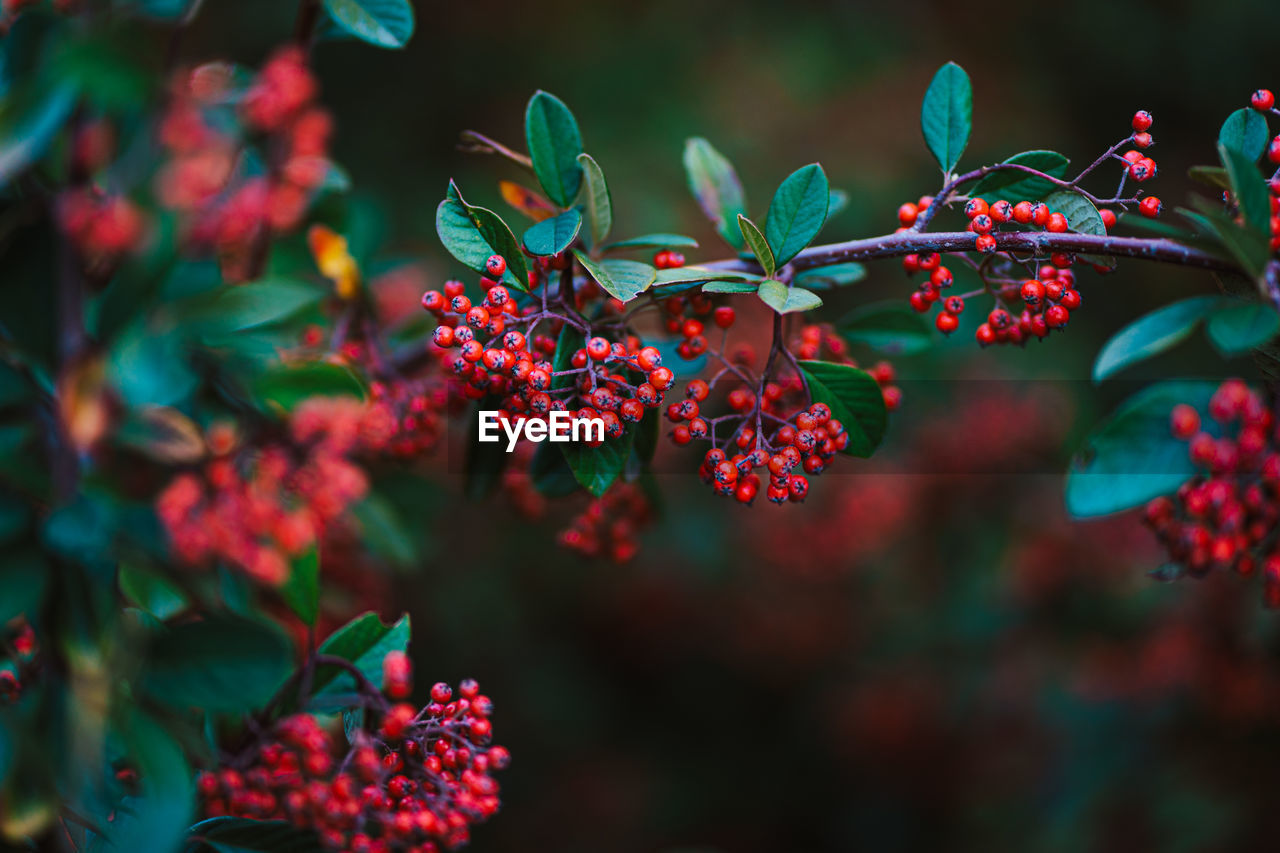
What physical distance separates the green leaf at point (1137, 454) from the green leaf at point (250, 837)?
84cm

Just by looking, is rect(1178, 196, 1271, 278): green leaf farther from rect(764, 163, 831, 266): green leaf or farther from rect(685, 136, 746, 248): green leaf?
rect(685, 136, 746, 248): green leaf

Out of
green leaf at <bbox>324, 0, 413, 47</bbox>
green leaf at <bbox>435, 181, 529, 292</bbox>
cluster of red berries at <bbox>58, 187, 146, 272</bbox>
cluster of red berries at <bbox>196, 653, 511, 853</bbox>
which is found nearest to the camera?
cluster of red berries at <bbox>58, 187, 146, 272</bbox>

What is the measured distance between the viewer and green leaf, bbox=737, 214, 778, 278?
0.99 m

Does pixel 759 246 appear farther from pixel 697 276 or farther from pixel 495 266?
pixel 495 266

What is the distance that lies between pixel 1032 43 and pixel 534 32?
225cm

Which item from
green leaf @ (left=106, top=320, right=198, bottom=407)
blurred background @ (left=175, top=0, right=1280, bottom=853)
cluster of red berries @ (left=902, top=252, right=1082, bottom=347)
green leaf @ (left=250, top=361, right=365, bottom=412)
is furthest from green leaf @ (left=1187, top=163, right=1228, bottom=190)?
blurred background @ (left=175, top=0, right=1280, bottom=853)

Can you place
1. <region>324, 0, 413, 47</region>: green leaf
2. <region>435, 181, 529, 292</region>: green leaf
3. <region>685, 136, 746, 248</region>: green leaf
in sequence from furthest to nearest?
1. <region>685, 136, 746, 248</region>: green leaf
2. <region>324, 0, 413, 47</region>: green leaf
3. <region>435, 181, 529, 292</region>: green leaf

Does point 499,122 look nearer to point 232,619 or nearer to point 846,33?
point 846,33

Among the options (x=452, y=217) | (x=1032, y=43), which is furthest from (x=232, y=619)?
(x=1032, y=43)

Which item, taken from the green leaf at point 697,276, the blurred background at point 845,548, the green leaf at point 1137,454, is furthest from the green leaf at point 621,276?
the blurred background at point 845,548

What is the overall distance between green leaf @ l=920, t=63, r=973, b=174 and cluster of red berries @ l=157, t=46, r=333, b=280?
72cm

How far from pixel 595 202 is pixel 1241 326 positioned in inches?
26.8

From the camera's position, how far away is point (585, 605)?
385 cm

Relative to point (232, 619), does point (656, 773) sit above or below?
below
